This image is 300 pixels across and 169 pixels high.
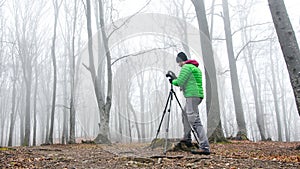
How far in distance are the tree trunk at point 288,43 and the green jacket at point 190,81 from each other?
1.68 metres

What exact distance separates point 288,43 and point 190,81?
1.99m

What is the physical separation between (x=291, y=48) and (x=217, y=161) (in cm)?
264

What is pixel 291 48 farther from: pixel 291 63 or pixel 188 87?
pixel 188 87

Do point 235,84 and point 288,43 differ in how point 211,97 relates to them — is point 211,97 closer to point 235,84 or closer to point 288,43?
point 288,43

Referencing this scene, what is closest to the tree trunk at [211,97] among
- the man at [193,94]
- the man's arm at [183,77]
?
the man at [193,94]

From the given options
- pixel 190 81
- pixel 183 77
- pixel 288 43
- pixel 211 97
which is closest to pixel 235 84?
pixel 211 97

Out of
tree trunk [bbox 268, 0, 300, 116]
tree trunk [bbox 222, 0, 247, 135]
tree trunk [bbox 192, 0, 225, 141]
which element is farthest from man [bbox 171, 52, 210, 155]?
tree trunk [bbox 222, 0, 247, 135]

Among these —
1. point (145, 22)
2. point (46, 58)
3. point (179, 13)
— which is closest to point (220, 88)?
point (145, 22)

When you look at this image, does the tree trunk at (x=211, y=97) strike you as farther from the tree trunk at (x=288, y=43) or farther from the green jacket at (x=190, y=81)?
the green jacket at (x=190, y=81)

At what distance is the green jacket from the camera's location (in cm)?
419

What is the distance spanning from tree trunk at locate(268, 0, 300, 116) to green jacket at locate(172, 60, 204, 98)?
5.51 ft

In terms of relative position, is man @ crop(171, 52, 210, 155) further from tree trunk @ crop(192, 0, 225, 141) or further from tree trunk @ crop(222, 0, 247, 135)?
tree trunk @ crop(222, 0, 247, 135)

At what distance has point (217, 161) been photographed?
342cm

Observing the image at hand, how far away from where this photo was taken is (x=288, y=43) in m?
4.64
